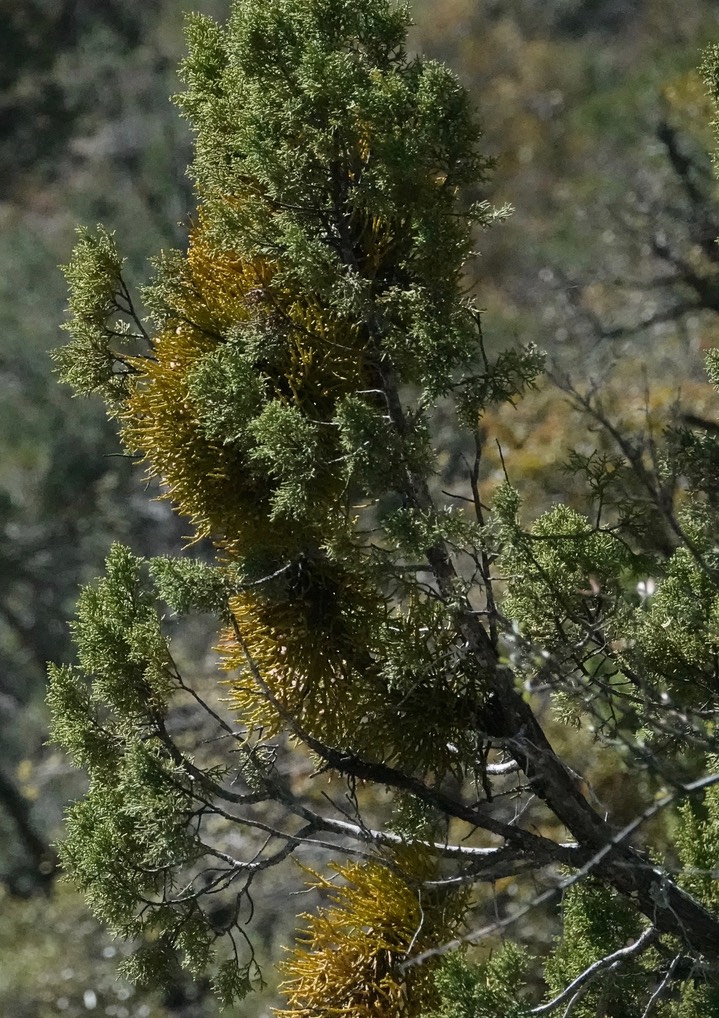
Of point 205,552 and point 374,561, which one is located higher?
point 205,552

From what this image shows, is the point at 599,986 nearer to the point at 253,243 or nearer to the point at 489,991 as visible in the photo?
the point at 489,991

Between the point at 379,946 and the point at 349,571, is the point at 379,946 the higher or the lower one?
the lower one

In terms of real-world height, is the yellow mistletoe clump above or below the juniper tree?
below

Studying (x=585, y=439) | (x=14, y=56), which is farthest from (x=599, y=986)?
(x=14, y=56)

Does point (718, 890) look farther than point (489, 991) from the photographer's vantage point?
Yes

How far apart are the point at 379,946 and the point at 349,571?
1.07 m

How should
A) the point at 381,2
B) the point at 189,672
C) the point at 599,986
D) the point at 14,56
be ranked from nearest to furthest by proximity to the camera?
the point at 381,2, the point at 599,986, the point at 189,672, the point at 14,56

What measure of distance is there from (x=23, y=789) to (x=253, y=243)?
10.5m

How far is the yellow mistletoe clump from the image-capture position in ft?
11.2

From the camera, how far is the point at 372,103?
10.1ft

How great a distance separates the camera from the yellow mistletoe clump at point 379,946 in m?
3.40

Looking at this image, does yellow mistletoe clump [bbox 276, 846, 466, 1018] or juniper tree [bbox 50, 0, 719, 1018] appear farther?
yellow mistletoe clump [bbox 276, 846, 466, 1018]

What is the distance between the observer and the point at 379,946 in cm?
341

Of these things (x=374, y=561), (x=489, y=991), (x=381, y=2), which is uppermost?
(x=381, y=2)
